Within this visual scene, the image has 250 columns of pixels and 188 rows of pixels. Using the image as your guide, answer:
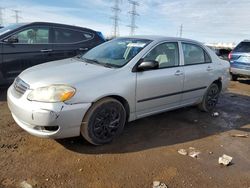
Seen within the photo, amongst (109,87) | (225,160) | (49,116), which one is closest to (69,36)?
(109,87)

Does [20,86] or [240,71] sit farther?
[240,71]

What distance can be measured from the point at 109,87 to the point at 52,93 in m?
0.79

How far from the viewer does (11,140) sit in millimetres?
4137

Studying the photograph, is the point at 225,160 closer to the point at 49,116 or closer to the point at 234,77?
the point at 49,116

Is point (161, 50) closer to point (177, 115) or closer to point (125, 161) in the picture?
point (177, 115)

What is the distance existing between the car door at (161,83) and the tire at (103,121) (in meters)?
0.41

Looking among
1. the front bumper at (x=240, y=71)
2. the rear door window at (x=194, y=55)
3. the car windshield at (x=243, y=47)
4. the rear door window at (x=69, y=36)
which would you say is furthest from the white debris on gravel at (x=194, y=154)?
the car windshield at (x=243, y=47)

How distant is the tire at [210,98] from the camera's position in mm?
5996

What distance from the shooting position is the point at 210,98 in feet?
20.0

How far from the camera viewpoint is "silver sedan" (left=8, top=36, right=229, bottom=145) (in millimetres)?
3611

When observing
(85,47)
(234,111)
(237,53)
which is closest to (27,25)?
(85,47)

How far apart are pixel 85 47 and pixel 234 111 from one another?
426 centimetres

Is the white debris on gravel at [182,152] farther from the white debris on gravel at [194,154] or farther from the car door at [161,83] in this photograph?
the car door at [161,83]

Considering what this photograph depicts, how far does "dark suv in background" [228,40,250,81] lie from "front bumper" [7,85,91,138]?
8096 mm
